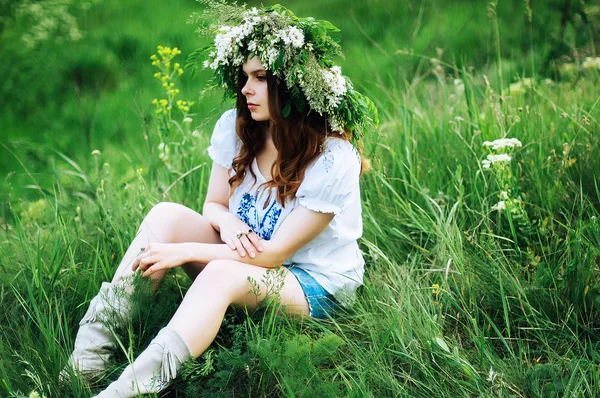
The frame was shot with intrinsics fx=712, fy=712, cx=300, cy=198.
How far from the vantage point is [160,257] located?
2.48 metres

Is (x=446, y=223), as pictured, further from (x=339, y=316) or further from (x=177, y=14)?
(x=177, y=14)

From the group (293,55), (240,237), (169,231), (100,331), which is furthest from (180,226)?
(293,55)

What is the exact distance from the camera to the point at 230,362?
2344mm

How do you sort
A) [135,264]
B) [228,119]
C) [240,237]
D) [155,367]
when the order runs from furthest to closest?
[228,119], [240,237], [135,264], [155,367]

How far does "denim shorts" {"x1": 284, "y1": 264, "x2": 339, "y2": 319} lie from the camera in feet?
8.68

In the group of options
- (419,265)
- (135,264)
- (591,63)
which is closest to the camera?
(135,264)

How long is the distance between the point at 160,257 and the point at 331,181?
66 cm

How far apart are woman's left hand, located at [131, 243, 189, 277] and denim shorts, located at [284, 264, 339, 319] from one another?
425mm

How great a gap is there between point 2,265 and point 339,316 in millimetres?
1433

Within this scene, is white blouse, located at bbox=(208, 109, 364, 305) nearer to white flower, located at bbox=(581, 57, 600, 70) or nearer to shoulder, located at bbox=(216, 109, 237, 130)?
shoulder, located at bbox=(216, 109, 237, 130)

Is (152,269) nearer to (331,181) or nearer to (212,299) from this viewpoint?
(212,299)

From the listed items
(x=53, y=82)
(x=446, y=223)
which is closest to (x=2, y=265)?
(x=446, y=223)

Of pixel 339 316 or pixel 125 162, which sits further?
pixel 125 162

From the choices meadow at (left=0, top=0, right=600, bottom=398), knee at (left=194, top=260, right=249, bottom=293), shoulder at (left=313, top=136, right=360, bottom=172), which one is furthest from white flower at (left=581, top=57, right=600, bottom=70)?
knee at (left=194, top=260, right=249, bottom=293)
